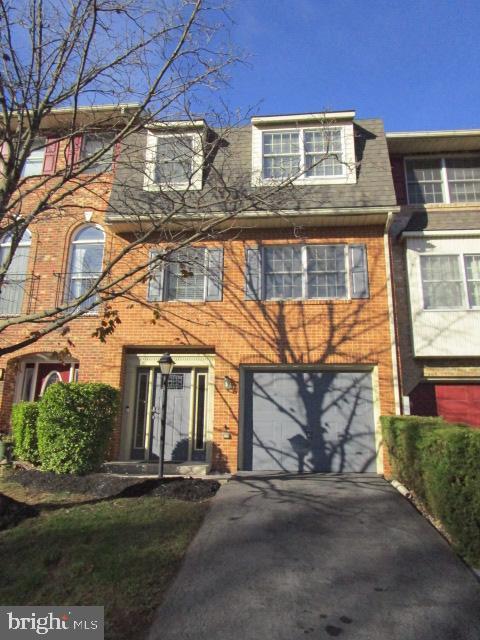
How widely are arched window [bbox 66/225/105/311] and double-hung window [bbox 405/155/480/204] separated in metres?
8.84

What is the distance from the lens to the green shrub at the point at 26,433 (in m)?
9.83

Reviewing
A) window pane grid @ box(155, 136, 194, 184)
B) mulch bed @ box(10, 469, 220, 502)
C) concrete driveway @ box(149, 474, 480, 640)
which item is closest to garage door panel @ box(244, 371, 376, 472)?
mulch bed @ box(10, 469, 220, 502)

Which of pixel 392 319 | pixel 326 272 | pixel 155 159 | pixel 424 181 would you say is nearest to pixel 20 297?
pixel 155 159

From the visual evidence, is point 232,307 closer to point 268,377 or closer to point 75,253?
point 268,377

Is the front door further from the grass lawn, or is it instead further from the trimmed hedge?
the trimmed hedge

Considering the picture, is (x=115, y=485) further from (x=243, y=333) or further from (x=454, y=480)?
(x=454, y=480)

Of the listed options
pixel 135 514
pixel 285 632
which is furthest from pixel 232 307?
pixel 285 632

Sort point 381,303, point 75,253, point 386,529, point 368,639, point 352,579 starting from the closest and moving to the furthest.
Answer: point 368,639
point 352,579
point 386,529
point 381,303
point 75,253

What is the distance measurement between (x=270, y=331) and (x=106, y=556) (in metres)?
6.53

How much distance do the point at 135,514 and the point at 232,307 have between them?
561 cm

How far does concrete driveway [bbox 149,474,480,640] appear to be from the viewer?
149 inches

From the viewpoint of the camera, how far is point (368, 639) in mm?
3609

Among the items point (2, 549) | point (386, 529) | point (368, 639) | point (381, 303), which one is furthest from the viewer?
point (381, 303)

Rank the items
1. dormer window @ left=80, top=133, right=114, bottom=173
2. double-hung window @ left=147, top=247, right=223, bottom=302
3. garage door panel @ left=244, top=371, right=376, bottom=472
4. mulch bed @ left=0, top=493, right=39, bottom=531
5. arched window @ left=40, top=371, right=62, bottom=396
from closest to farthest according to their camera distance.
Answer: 1. mulch bed @ left=0, top=493, right=39, bottom=531
2. dormer window @ left=80, top=133, right=114, bottom=173
3. garage door panel @ left=244, top=371, right=376, bottom=472
4. double-hung window @ left=147, top=247, right=223, bottom=302
5. arched window @ left=40, top=371, right=62, bottom=396
